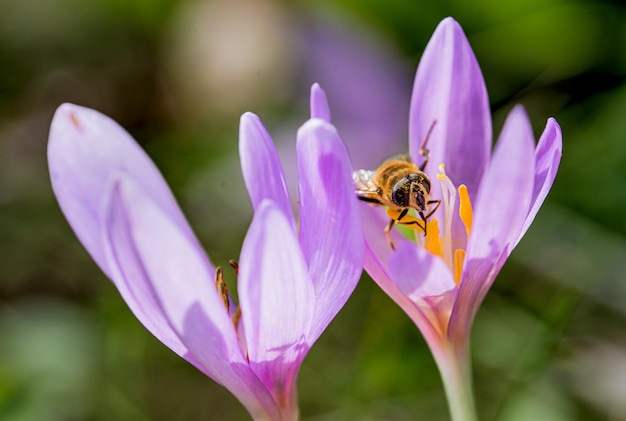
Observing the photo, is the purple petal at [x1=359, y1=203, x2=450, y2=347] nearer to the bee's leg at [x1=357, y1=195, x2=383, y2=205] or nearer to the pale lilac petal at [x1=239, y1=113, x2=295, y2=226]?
the bee's leg at [x1=357, y1=195, x2=383, y2=205]

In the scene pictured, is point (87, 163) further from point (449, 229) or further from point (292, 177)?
point (292, 177)

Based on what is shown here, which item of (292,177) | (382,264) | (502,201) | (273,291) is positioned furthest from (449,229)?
(292,177)

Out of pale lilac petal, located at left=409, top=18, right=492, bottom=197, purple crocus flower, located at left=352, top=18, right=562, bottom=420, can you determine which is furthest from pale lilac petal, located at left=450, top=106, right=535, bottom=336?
pale lilac petal, located at left=409, top=18, right=492, bottom=197

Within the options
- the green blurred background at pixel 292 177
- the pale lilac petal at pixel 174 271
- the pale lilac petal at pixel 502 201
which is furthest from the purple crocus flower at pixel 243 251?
the green blurred background at pixel 292 177

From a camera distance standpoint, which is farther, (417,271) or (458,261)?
(458,261)

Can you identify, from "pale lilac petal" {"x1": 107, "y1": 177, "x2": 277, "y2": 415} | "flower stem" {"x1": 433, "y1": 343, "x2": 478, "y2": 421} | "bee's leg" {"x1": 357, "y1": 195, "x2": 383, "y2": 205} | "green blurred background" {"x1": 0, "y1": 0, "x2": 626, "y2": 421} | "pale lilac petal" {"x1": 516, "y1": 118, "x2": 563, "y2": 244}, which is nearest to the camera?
"pale lilac petal" {"x1": 107, "y1": 177, "x2": 277, "y2": 415}

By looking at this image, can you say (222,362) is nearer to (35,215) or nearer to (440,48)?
(440,48)

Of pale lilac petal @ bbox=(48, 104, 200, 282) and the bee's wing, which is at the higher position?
pale lilac petal @ bbox=(48, 104, 200, 282)
